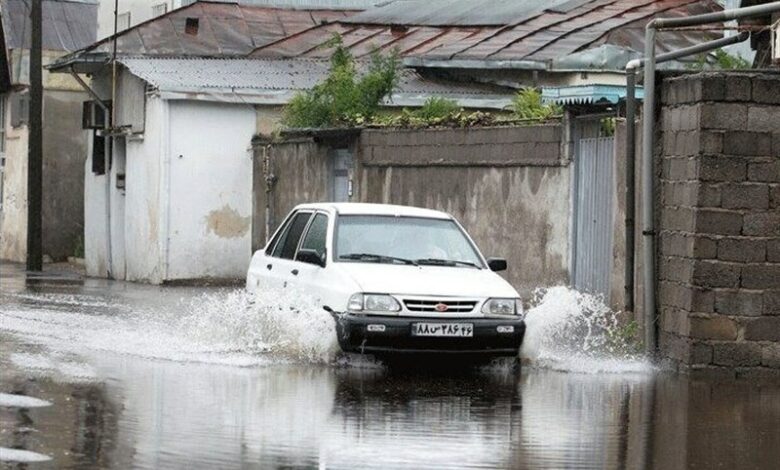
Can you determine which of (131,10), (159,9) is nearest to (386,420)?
(159,9)

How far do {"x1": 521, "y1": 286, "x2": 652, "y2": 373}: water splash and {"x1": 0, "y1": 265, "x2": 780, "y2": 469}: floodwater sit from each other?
44mm

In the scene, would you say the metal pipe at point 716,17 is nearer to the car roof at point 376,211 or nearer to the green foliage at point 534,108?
the car roof at point 376,211

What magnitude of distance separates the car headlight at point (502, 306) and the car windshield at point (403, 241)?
45.0 inches

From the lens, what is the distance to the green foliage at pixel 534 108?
23266 millimetres

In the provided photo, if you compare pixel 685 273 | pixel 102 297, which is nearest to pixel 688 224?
pixel 685 273

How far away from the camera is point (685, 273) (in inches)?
666

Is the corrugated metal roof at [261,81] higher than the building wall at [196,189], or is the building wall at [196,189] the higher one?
the corrugated metal roof at [261,81]

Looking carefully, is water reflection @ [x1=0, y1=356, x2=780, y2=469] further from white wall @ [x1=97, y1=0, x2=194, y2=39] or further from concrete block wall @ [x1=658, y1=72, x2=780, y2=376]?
white wall @ [x1=97, y1=0, x2=194, y2=39]

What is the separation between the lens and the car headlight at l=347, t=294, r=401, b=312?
1544cm

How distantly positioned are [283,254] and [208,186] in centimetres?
1602

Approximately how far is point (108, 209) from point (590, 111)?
18.0m

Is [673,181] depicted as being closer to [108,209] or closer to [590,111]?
[590,111]

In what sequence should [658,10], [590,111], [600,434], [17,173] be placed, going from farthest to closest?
[17,173], [658,10], [590,111], [600,434]

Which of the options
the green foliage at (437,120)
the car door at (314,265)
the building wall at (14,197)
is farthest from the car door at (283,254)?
the building wall at (14,197)
